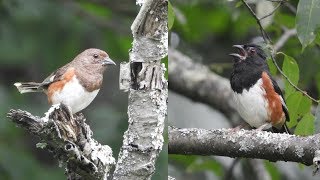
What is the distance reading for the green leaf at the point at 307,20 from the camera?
5.70 ft

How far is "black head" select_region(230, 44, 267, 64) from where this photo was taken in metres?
2.23

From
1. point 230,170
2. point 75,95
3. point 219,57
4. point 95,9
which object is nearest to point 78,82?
point 75,95

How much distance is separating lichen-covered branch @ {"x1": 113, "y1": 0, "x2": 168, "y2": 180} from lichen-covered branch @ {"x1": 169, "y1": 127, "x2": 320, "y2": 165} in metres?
0.29

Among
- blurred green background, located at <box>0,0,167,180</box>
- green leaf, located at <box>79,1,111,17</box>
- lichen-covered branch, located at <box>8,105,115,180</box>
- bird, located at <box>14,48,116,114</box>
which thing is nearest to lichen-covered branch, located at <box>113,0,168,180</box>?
lichen-covered branch, located at <box>8,105,115,180</box>

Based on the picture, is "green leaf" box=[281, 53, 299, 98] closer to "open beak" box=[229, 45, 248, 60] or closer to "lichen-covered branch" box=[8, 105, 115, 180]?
"open beak" box=[229, 45, 248, 60]

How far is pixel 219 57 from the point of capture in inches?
125

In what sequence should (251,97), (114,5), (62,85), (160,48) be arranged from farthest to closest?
1. (114,5)
2. (251,97)
3. (62,85)
4. (160,48)

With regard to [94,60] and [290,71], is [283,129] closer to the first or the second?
[290,71]

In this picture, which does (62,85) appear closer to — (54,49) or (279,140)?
(279,140)

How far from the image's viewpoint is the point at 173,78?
116 inches

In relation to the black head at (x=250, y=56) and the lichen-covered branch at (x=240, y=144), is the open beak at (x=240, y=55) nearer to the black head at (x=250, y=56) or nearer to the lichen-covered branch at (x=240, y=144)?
the black head at (x=250, y=56)

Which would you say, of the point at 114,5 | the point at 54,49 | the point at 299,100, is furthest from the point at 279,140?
the point at 114,5

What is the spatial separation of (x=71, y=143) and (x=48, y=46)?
103 inches

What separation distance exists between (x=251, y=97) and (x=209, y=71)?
2.19 ft
